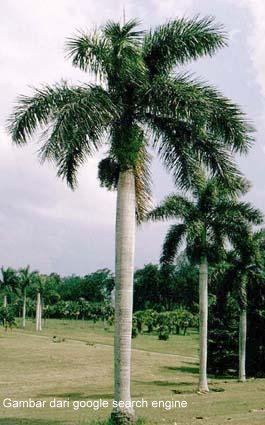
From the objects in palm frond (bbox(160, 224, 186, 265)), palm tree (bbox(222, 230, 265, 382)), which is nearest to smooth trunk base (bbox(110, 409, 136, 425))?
palm frond (bbox(160, 224, 186, 265))

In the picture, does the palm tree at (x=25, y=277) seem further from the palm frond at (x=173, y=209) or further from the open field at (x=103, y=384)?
the palm frond at (x=173, y=209)

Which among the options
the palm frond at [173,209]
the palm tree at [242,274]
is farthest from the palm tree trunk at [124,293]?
the palm tree at [242,274]

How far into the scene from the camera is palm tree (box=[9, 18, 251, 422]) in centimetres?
1627

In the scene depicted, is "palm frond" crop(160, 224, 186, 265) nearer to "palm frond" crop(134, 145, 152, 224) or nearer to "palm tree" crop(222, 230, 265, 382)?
"palm tree" crop(222, 230, 265, 382)

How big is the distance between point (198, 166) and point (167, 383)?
25.1 m

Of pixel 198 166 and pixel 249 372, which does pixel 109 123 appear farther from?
pixel 249 372

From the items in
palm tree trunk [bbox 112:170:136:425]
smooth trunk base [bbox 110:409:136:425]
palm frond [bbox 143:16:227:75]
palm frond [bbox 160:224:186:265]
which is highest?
palm frond [bbox 143:16:227:75]

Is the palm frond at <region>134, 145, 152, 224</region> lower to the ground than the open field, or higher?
higher

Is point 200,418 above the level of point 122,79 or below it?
below

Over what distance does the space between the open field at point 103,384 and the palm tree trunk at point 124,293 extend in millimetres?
2052

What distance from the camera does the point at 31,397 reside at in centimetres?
3012

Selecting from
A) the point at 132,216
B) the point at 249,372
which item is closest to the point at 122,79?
the point at 132,216

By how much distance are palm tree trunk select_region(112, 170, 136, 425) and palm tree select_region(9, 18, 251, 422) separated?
0.03 metres

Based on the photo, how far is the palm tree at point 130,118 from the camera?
16.3 metres
